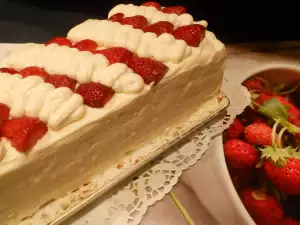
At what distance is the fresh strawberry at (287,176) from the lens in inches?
56.8

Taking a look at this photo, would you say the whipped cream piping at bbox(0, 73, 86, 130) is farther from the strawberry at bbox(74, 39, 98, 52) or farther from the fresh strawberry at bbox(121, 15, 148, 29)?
the fresh strawberry at bbox(121, 15, 148, 29)

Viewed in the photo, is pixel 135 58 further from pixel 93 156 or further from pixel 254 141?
pixel 254 141

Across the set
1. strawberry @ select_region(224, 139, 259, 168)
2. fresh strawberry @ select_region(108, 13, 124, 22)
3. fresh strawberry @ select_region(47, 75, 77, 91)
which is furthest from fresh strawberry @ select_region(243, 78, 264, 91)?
fresh strawberry @ select_region(47, 75, 77, 91)

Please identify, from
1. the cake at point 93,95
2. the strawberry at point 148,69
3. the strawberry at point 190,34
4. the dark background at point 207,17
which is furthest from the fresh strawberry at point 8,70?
the dark background at point 207,17

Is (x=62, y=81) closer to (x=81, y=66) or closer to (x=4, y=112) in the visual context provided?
(x=81, y=66)

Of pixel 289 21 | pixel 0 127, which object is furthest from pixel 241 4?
pixel 0 127

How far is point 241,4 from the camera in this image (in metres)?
2.21

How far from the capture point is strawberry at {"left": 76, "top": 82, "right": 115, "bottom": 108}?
1.28 meters

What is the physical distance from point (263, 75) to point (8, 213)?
1.29 metres

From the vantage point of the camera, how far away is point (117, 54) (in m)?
1.42

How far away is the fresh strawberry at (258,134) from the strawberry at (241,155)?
0.04m

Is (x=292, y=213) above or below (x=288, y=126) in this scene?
below

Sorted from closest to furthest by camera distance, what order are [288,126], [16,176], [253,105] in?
1. [16,176]
2. [288,126]
3. [253,105]

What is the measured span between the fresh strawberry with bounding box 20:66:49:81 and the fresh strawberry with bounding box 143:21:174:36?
1.51 ft
